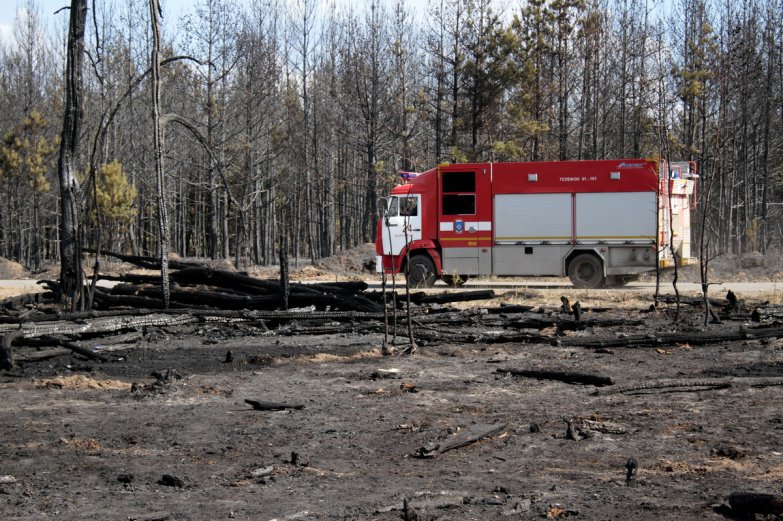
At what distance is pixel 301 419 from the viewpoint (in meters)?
7.63

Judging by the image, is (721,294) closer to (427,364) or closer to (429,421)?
(427,364)

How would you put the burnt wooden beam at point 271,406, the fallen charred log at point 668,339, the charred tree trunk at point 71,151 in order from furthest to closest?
1. the charred tree trunk at point 71,151
2. the fallen charred log at point 668,339
3. the burnt wooden beam at point 271,406

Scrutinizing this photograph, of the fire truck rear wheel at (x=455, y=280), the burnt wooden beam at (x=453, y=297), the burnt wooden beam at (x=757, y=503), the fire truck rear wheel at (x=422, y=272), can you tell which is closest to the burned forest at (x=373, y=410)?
the burnt wooden beam at (x=757, y=503)

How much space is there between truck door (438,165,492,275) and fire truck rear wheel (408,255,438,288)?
0.48 m

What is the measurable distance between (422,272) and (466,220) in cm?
196

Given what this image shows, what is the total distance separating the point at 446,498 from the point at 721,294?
1612 centimetres

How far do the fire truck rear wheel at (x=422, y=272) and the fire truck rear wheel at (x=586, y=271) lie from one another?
154 inches

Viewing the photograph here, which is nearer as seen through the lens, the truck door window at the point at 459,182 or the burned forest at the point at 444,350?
the burned forest at the point at 444,350

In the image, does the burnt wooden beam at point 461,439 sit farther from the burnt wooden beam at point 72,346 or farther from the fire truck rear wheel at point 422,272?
the fire truck rear wheel at point 422,272

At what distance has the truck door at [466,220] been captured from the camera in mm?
23203

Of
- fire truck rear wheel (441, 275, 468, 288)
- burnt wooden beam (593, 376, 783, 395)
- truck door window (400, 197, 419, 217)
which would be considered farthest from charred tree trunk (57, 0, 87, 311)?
fire truck rear wheel (441, 275, 468, 288)

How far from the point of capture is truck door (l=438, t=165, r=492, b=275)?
23.2 m

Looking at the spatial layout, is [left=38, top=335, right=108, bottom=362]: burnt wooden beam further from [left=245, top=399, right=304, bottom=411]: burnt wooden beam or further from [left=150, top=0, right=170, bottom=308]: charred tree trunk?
[left=245, top=399, right=304, bottom=411]: burnt wooden beam

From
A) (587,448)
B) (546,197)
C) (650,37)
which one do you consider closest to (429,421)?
(587,448)
